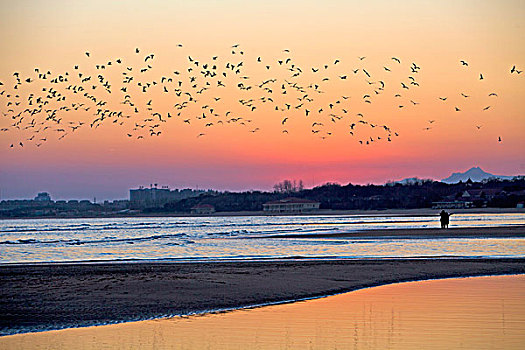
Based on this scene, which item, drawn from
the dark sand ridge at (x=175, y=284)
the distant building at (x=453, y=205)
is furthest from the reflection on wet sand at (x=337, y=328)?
the distant building at (x=453, y=205)

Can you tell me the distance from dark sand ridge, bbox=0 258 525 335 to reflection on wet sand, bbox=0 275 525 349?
1.18 m

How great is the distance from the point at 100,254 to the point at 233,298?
2082cm

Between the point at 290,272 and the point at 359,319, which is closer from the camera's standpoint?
the point at 359,319

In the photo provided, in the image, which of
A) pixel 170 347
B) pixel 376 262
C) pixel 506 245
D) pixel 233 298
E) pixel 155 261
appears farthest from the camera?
pixel 506 245

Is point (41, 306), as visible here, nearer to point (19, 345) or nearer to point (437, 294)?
point (19, 345)

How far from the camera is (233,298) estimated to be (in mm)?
18484

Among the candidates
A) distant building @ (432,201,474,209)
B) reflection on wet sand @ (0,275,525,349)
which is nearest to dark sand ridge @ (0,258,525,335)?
reflection on wet sand @ (0,275,525,349)

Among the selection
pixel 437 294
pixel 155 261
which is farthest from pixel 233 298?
pixel 155 261

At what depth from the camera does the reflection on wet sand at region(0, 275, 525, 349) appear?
13.0 m

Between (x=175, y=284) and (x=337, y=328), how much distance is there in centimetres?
765

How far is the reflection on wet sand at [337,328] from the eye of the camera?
512 inches

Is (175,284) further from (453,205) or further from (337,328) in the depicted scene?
(453,205)

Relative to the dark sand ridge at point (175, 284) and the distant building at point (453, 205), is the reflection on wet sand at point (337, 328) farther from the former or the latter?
the distant building at point (453, 205)

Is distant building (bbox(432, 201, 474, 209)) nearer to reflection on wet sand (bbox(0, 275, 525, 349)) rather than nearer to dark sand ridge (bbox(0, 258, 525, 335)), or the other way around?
dark sand ridge (bbox(0, 258, 525, 335))
